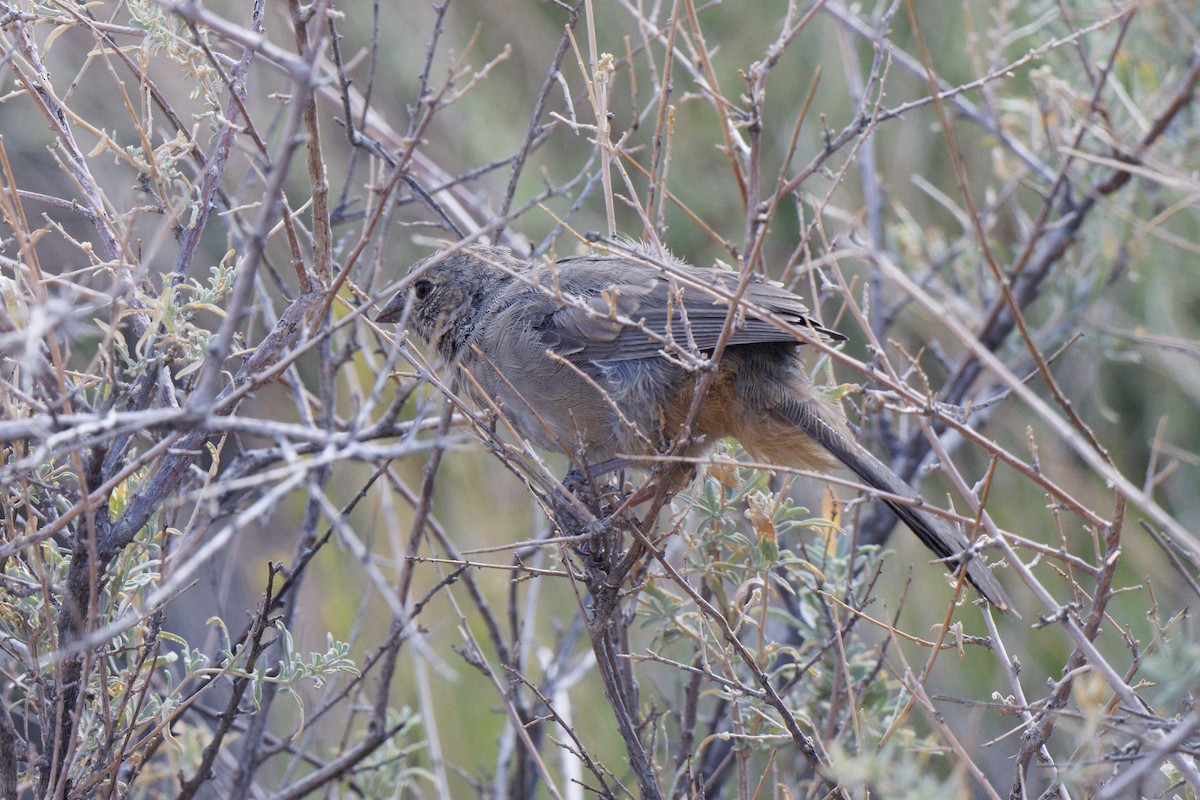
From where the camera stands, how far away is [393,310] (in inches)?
159

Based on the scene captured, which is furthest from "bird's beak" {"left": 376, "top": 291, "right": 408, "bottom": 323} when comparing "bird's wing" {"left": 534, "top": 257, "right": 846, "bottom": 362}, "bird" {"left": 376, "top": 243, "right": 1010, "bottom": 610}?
"bird's wing" {"left": 534, "top": 257, "right": 846, "bottom": 362}

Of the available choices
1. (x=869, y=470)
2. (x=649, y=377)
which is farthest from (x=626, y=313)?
(x=869, y=470)

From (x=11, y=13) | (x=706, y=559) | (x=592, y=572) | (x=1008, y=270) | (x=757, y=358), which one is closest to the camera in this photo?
(x=11, y=13)

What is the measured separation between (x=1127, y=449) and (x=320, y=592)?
499 centimetres

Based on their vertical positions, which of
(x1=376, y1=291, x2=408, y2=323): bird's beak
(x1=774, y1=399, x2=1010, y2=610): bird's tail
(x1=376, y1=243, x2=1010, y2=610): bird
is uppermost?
(x1=376, y1=291, x2=408, y2=323): bird's beak

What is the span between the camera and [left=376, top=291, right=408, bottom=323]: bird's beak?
4047 mm

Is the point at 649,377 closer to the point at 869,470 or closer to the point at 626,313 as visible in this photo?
the point at 626,313

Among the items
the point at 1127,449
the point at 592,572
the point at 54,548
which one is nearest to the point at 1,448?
the point at 54,548

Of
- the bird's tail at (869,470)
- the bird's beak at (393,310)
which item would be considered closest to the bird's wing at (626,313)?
the bird's tail at (869,470)

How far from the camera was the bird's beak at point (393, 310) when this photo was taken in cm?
405

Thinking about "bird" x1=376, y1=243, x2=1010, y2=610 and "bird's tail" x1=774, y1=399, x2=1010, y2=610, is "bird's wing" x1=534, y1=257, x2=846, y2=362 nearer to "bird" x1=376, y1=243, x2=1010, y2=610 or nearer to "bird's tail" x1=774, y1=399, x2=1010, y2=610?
"bird" x1=376, y1=243, x2=1010, y2=610

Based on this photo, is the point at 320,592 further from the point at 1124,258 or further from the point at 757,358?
the point at 1124,258

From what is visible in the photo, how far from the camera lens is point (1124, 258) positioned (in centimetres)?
471

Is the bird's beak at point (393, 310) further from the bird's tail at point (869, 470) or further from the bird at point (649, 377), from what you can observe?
the bird's tail at point (869, 470)
